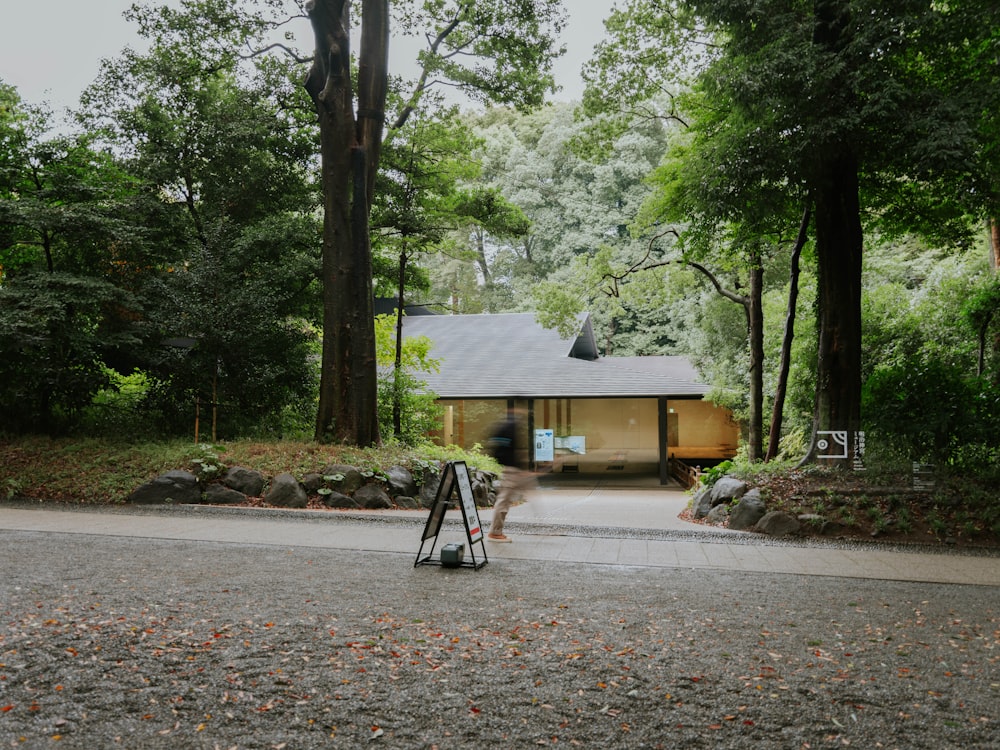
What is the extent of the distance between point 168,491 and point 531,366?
12428 mm

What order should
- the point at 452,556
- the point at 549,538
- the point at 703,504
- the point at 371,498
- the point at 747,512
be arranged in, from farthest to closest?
the point at 371,498
the point at 703,504
the point at 747,512
the point at 549,538
the point at 452,556

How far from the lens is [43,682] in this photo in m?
→ 3.34

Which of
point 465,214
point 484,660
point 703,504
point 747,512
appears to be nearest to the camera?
point 484,660

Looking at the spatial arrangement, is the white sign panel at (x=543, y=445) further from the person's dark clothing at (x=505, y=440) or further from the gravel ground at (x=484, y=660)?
the gravel ground at (x=484, y=660)

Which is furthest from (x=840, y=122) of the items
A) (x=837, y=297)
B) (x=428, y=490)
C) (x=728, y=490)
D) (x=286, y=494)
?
(x=286, y=494)

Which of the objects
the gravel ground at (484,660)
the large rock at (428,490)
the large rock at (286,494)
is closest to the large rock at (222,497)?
the large rock at (286,494)

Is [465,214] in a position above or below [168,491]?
above

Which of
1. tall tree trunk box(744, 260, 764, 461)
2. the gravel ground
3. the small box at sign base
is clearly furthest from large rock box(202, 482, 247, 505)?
tall tree trunk box(744, 260, 764, 461)

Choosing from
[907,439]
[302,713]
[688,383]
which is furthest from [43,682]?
[688,383]

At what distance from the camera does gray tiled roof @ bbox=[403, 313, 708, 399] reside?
19.1 m

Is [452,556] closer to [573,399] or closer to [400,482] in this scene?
[400,482]

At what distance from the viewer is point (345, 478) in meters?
10.2

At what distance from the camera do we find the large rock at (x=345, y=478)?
33.3 feet

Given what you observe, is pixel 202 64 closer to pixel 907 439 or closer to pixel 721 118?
pixel 721 118
